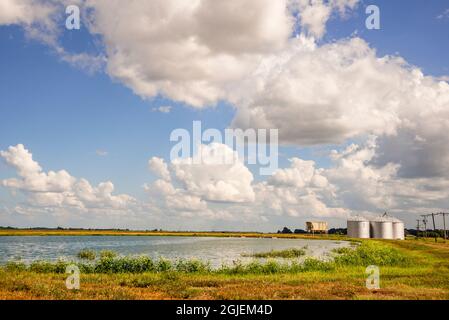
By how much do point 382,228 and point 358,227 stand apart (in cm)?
928

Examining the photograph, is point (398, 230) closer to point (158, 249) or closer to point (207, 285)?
point (158, 249)

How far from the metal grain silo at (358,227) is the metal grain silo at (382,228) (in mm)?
2194

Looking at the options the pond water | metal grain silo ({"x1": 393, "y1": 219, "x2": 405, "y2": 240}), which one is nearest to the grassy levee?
the pond water

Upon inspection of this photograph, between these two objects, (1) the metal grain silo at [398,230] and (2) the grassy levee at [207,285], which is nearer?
(2) the grassy levee at [207,285]

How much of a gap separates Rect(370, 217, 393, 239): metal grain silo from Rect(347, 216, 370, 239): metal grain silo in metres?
→ 2.19

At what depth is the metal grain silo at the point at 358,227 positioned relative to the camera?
16538 centimetres

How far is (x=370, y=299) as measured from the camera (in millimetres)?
20891

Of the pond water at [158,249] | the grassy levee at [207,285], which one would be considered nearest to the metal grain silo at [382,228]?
the pond water at [158,249]

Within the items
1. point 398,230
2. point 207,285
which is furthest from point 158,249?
point 398,230

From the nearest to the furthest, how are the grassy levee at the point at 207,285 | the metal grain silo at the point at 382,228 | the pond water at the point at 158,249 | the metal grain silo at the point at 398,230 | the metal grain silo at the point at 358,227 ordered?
the grassy levee at the point at 207,285
the pond water at the point at 158,249
the metal grain silo at the point at 398,230
the metal grain silo at the point at 382,228
the metal grain silo at the point at 358,227

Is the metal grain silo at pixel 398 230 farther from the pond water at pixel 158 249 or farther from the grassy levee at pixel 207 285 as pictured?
the grassy levee at pixel 207 285

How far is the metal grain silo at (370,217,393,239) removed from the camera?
6314 inches

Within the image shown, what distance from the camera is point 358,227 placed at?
168 metres
